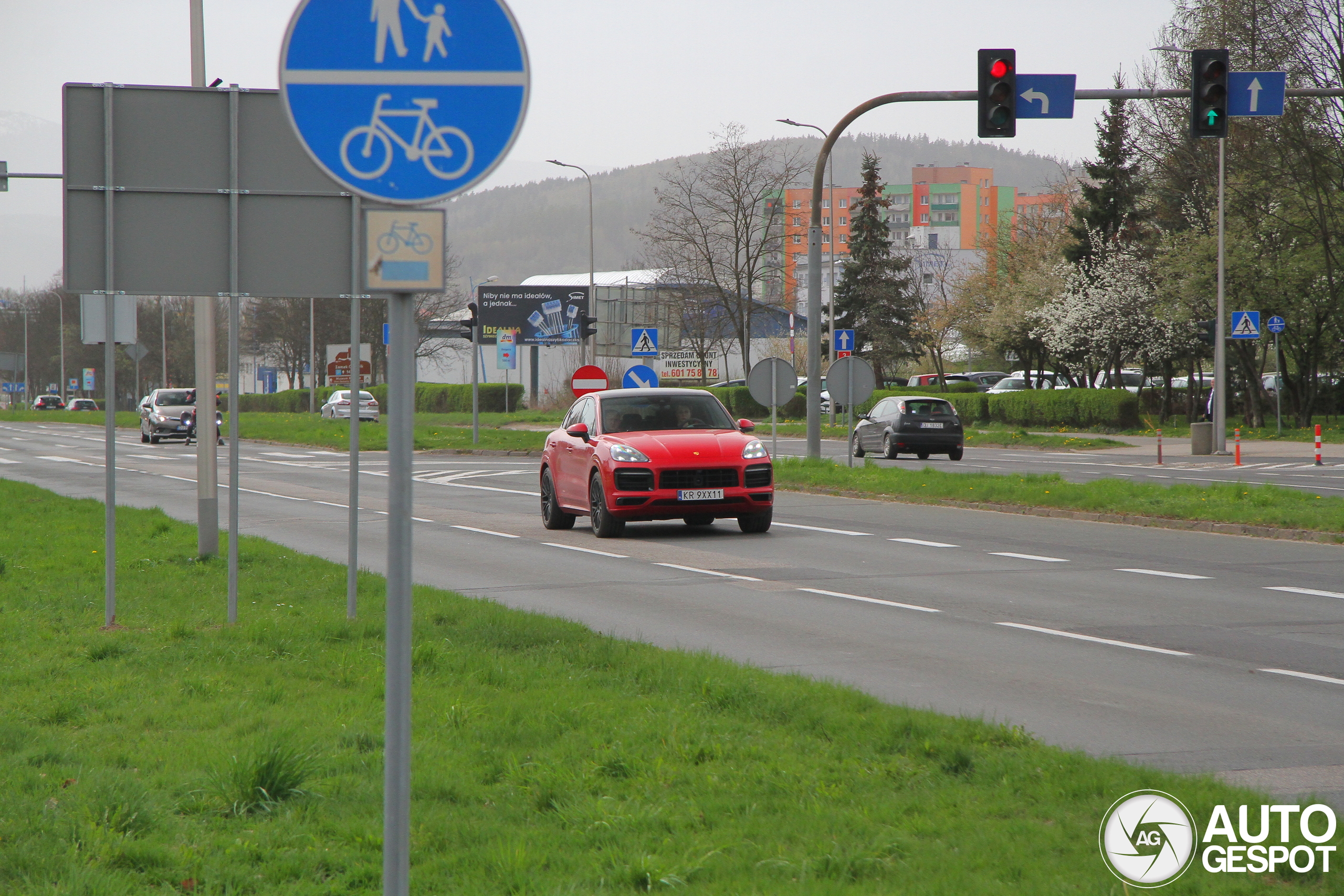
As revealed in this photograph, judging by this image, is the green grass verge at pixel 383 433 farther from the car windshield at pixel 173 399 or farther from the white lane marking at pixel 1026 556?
the white lane marking at pixel 1026 556

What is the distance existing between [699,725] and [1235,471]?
80.1 feet

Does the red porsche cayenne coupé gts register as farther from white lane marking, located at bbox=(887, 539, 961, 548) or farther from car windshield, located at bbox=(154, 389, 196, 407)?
car windshield, located at bbox=(154, 389, 196, 407)

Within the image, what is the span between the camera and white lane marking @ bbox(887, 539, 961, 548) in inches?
575

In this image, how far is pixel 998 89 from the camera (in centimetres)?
1730

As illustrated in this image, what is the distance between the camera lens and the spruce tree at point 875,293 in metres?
73.4

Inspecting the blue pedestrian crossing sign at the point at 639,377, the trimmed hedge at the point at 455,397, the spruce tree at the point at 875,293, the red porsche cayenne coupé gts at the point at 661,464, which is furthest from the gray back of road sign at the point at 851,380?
the spruce tree at the point at 875,293

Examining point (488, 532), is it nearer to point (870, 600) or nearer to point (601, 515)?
point (601, 515)

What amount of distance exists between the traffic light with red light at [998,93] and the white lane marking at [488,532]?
775 cm

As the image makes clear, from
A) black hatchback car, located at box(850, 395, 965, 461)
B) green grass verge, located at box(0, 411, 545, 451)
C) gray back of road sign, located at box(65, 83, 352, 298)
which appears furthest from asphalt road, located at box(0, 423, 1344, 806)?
green grass verge, located at box(0, 411, 545, 451)

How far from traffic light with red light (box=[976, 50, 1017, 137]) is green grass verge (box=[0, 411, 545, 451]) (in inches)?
888

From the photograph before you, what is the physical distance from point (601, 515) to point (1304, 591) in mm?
7620

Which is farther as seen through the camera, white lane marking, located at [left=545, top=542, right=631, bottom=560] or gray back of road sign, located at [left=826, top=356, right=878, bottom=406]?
gray back of road sign, located at [left=826, top=356, right=878, bottom=406]

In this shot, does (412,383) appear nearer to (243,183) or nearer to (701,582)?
(243,183)

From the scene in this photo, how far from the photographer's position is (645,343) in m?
28.8
